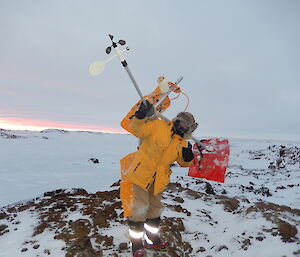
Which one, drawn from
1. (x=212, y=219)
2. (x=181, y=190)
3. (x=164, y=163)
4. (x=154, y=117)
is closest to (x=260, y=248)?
(x=212, y=219)

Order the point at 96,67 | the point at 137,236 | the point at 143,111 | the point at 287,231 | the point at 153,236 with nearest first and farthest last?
the point at 96,67 → the point at 143,111 → the point at 137,236 → the point at 153,236 → the point at 287,231

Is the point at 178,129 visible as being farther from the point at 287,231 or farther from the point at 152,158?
the point at 287,231

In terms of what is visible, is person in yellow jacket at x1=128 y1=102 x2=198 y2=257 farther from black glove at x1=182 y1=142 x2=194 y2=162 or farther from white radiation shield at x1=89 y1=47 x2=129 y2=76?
white radiation shield at x1=89 y1=47 x2=129 y2=76

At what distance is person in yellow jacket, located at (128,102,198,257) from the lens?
502 cm

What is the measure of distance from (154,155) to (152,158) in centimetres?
7

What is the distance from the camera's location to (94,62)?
440 centimetres

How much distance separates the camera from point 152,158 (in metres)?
5.03

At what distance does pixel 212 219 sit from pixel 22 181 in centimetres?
989

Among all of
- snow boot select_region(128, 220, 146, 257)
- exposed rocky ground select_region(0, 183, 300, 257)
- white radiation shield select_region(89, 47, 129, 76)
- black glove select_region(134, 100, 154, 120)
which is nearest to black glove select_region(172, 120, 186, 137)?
black glove select_region(134, 100, 154, 120)

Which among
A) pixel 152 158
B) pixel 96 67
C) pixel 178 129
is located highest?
pixel 96 67

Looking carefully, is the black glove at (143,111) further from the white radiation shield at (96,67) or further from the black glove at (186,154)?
the black glove at (186,154)

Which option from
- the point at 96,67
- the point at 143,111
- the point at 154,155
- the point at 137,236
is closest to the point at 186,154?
the point at 154,155

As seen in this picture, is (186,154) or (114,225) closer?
(186,154)

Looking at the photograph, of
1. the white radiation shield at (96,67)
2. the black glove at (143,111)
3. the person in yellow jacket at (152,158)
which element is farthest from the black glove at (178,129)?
the white radiation shield at (96,67)
